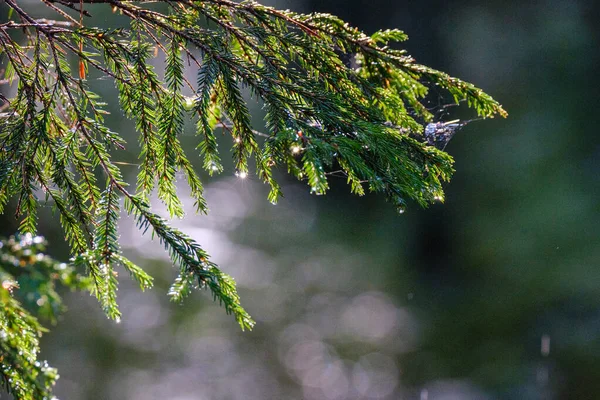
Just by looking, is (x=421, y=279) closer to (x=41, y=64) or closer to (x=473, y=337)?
(x=473, y=337)

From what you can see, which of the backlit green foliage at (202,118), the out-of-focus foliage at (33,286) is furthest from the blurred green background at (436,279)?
the out-of-focus foliage at (33,286)

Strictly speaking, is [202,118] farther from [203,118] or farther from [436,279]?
[436,279]

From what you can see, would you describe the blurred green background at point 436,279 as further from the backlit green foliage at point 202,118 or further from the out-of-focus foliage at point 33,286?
the out-of-focus foliage at point 33,286

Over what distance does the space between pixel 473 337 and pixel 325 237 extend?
302 cm

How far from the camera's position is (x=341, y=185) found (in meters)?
8.92

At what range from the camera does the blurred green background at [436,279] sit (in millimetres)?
6141

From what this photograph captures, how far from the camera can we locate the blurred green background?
6141 millimetres

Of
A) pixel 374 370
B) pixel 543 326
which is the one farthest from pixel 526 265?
pixel 374 370

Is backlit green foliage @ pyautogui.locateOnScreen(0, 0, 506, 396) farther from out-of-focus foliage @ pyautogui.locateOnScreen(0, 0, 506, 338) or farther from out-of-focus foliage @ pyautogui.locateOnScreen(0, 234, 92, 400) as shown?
out-of-focus foliage @ pyautogui.locateOnScreen(0, 234, 92, 400)

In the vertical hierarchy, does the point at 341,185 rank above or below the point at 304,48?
above

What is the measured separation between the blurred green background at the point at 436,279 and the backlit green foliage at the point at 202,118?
17.3ft

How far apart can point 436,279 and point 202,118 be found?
682cm

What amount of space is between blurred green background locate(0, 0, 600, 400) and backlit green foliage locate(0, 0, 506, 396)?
527cm

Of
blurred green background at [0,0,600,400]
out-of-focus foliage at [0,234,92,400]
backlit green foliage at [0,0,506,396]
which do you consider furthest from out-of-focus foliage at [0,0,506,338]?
blurred green background at [0,0,600,400]
